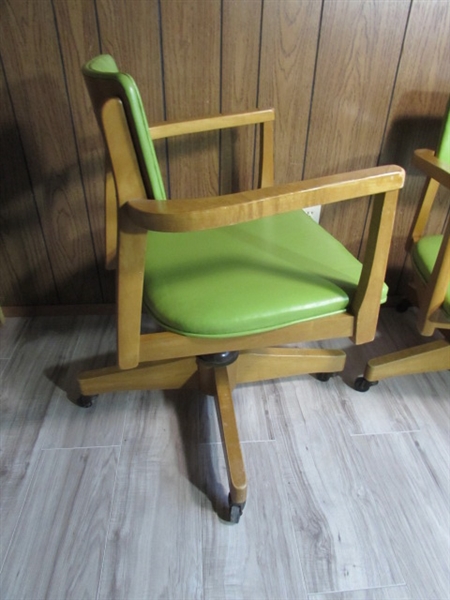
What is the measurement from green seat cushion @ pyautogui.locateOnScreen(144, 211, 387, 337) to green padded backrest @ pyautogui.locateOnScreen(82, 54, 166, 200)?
0.21 m

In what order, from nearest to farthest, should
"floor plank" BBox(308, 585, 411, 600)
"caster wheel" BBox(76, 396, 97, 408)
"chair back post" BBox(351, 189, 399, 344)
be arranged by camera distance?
"chair back post" BBox(351, 189, 399, 344) → "floor plank" BBox(308, 585, 411, 600) → "caster wheel" BBox(76, 396, 97, 408)

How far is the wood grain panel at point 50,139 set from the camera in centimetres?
109

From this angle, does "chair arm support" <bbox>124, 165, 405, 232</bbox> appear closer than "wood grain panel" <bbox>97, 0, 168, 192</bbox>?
Yes

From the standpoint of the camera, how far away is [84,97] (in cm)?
118

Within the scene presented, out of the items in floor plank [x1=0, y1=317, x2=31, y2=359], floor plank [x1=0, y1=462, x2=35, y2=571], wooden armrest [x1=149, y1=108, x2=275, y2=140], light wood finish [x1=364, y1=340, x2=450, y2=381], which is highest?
wooden armrest [x1=149, y1=108, x2=275, y2=140]

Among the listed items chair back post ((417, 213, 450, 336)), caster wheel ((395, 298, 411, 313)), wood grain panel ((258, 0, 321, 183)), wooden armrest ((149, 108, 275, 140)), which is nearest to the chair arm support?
chair back post ((417, 213, 450, 336))

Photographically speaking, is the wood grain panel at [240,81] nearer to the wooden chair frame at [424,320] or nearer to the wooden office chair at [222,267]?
the wooden office chair at [222,267]

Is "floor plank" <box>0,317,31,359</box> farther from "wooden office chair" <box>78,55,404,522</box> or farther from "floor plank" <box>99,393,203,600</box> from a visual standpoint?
"floor plank" <box>99,393,203,600</box>

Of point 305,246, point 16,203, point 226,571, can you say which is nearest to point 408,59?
point 305,246

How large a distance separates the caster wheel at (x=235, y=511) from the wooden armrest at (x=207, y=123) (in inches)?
34.0

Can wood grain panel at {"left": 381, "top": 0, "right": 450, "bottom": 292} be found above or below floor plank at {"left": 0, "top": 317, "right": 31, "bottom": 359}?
above

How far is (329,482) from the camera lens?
3.51 feet

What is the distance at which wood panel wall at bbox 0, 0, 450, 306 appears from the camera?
1.10 m

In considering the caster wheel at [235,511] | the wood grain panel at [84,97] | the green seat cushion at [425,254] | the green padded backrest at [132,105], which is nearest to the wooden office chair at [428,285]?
the green seat cushion at [425,254]
